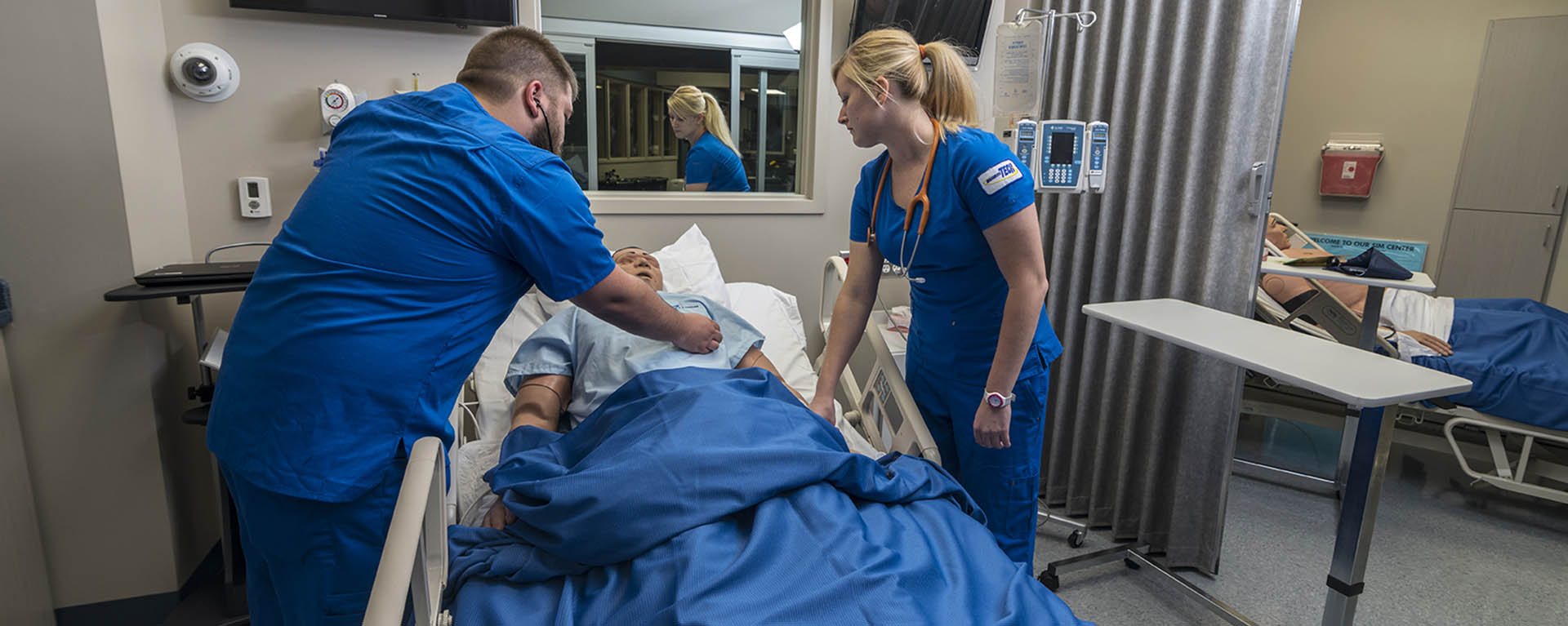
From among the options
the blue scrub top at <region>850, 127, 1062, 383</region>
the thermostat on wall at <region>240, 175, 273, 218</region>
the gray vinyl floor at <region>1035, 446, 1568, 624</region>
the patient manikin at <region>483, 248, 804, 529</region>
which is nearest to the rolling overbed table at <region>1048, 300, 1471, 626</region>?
the blue scrub top at <region>850, 127, 1062, 383</region>

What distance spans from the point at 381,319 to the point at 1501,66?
5803mm

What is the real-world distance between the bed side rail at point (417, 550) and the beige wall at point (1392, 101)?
5.74 meters

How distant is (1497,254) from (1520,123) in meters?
0.73

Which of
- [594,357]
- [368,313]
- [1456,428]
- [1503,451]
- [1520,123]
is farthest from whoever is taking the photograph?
[1520,123]

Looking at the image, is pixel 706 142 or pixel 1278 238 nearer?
pixel 706 142

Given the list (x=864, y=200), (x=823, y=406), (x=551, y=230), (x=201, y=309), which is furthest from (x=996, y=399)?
(x=201, y=309)

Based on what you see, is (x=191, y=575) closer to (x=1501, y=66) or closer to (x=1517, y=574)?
(x=1517, y=574)

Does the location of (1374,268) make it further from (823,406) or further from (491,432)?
(491,432)

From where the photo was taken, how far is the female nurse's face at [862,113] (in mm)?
1613

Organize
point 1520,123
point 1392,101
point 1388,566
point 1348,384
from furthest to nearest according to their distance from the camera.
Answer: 1. point 1392,101
2. point 1520,123
3. point 1388,566
4. point 1348,384

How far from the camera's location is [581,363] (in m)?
2.03

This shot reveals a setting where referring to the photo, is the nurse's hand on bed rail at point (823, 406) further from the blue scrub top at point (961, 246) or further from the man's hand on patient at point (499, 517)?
the man's hand on patient at point (499, 517)

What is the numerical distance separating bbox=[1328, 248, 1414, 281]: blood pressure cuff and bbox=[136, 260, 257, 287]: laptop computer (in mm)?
3209

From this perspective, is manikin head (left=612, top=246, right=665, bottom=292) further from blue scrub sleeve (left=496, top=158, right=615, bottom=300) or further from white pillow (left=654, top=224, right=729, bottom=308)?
blue scrub sleeve (left=496, top=158, right=615, bottom=300)
